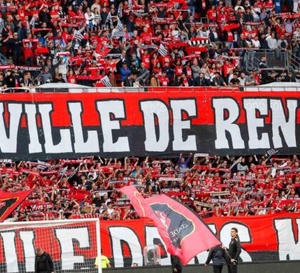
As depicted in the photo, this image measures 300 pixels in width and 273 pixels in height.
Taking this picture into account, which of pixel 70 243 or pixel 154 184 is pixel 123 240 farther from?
pixel 154 184

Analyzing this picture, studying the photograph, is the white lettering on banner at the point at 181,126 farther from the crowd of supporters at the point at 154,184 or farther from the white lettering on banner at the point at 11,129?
the white lettering on banner at the point at 11,129

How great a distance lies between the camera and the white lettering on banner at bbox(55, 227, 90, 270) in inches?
1100

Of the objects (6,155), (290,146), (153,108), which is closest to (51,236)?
(6,155)

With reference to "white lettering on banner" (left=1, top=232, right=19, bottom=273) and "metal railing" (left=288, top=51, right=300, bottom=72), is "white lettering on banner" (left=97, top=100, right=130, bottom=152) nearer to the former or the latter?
"metal railing" (left=288, top=51, right=300, bottom=72)

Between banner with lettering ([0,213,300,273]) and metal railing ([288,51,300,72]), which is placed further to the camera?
metal railing ([288,51,300,72])

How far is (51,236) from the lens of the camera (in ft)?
93.5

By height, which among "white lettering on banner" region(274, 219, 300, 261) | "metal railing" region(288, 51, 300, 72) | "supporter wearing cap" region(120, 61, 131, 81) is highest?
"supporter wearing cap" region(120, 61, 131, 81)

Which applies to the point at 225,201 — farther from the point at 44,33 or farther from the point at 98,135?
the point at 44,33

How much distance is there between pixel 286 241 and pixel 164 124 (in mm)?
5334

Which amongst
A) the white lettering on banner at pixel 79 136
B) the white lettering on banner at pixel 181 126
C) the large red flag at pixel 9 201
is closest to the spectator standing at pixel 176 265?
the large red flag at pixel 9 201

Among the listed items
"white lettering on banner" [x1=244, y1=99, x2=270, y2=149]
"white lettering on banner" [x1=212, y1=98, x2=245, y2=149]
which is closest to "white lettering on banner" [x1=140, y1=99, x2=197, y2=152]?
"white lettering on banner" [x1=212, y1=98, x2=245, y2=149]

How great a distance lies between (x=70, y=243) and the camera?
2842 cm

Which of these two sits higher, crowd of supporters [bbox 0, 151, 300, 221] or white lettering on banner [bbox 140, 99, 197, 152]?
white lettering on banner [bbox 140, 99, 197, 152]

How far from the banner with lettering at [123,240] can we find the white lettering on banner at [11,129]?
166 inches
